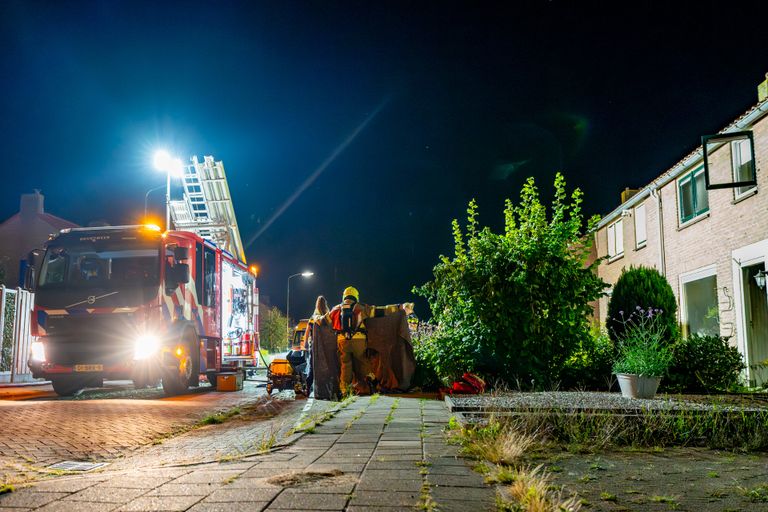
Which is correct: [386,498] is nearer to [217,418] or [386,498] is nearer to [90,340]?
[217,418]

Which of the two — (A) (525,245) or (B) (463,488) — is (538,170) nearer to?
(A) (525,245)

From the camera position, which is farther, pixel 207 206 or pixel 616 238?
pixel 616 238

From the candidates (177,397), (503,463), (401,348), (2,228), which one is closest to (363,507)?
(503,463)

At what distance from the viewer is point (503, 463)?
4.73 meters

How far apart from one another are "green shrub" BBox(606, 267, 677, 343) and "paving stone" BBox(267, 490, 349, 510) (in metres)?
8.25

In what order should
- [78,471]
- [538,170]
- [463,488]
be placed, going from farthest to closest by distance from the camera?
[538,170], [78,471], [463,488]

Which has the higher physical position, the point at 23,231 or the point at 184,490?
the point at 23,231

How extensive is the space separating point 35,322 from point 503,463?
1078 cm

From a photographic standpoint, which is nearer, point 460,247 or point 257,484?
point 257,484

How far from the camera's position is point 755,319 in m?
13.0

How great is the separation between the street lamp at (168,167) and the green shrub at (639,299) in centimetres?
1135

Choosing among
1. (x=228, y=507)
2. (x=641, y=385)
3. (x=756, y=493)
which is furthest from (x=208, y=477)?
(x=641, y=385)

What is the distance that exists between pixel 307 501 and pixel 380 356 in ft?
23.4

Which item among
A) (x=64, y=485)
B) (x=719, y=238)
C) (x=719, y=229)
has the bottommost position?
(x=64, y=485)
